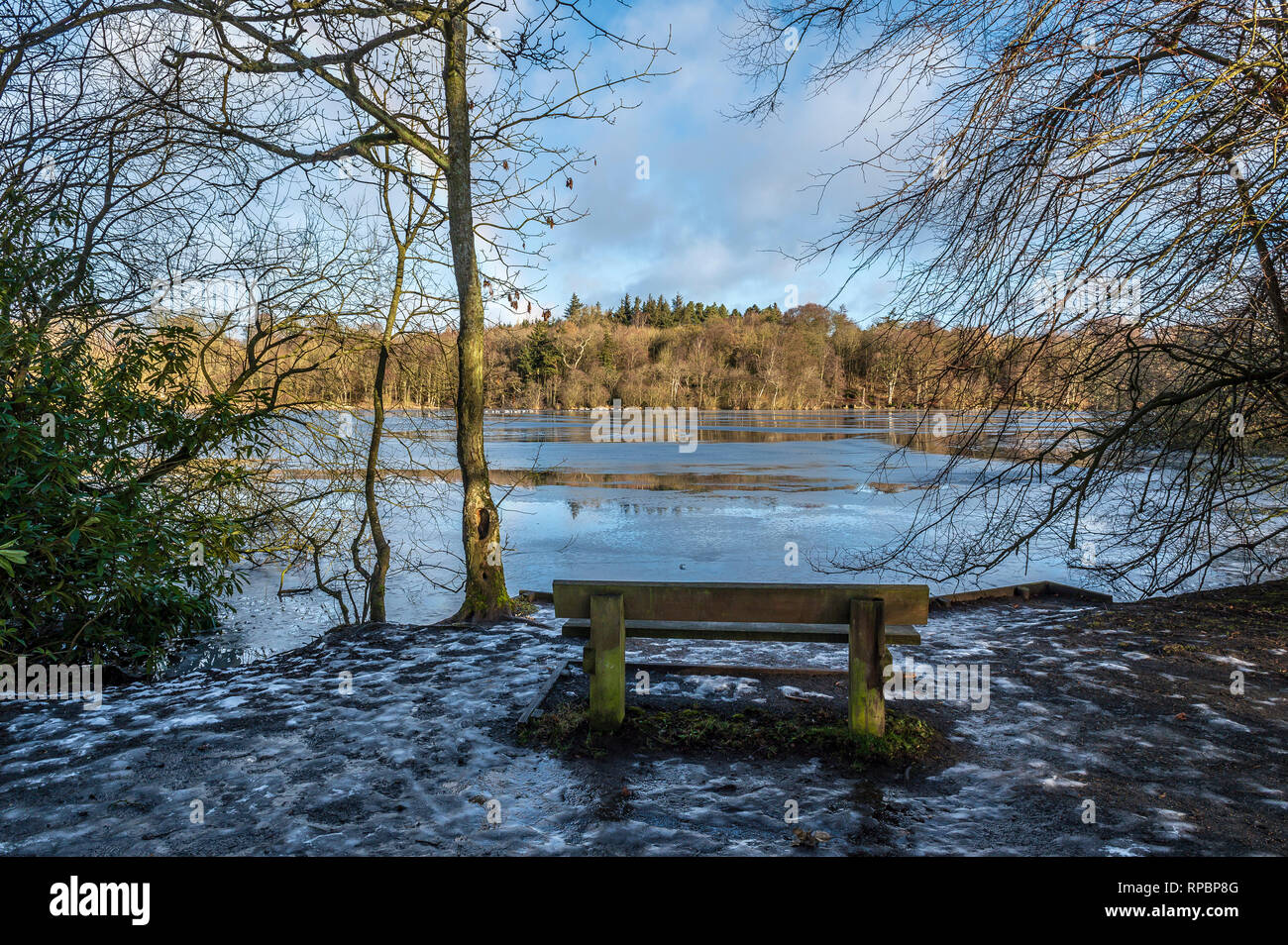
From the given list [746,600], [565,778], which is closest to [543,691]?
[565,778]

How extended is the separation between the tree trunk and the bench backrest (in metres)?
3.15

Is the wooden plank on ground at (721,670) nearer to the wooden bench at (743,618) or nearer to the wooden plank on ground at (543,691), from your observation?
the wooden plank on ground at (543,691)

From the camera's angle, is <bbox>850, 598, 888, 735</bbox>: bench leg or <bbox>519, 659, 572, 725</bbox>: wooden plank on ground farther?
<bbox>519, 659, 572, 725</bbox>: wooden plank on ground

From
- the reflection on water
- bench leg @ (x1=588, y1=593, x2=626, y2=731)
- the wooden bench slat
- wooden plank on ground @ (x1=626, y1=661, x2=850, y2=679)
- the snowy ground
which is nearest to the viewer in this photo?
the snowy ground

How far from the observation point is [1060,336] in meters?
5.44

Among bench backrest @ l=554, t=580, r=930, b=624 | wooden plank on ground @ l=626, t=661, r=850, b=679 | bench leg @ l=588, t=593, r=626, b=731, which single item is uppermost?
bench backrest @ l=554, t=580, r=930, b=624

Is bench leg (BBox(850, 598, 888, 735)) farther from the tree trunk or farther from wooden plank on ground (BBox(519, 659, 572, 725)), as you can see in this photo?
the tree trunk

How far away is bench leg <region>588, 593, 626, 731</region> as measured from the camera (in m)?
4.14

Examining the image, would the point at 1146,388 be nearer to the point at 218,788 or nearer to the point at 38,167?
the point at 218,788

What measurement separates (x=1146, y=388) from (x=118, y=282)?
9.57m

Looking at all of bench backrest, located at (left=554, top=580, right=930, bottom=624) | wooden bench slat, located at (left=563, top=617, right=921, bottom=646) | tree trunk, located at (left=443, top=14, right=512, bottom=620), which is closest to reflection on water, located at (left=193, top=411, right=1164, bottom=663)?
tree trunk, located at (left=443, top=14, right=512, bottom=620)

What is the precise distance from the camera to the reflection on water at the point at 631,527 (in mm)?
8523

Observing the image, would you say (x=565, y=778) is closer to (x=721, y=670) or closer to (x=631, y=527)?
(x=721, y=670)

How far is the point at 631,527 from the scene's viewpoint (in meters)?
12.9
